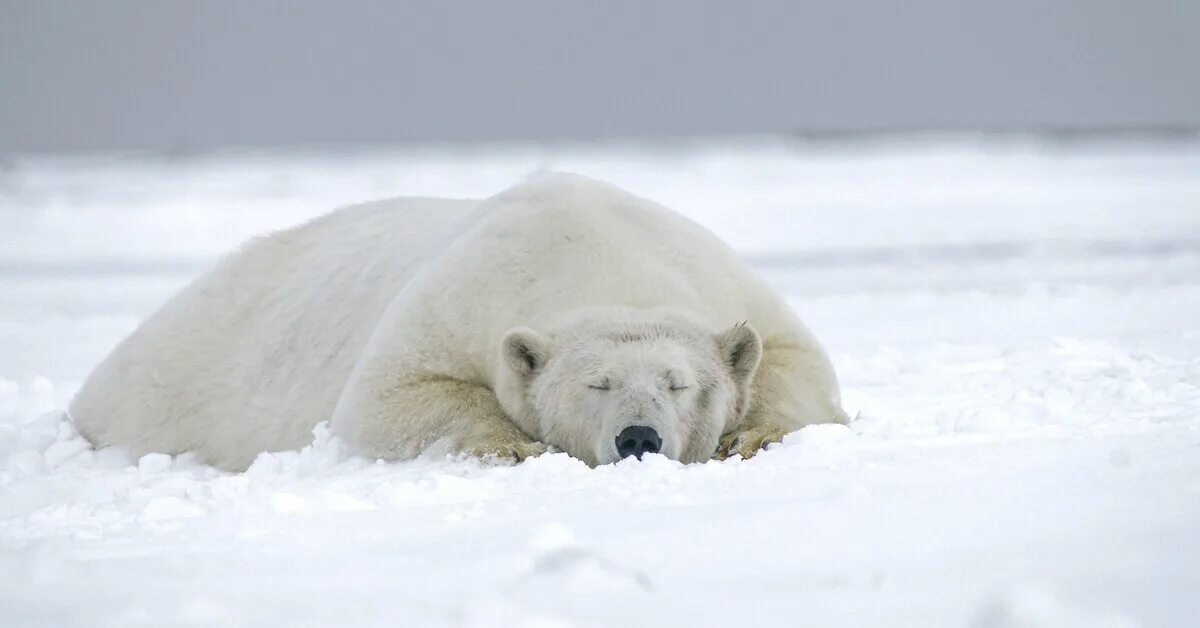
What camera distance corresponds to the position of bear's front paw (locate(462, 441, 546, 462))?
14.4 ft

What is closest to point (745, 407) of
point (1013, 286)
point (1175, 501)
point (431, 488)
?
point (431, 488)

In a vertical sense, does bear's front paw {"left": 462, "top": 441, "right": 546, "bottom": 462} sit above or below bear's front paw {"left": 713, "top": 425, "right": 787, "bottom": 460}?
above

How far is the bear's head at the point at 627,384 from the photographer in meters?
4.30

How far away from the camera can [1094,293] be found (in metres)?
10.4

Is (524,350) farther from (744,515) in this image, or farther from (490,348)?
(744,515)

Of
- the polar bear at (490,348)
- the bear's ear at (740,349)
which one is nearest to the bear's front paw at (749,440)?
the polar bear at (490,348)

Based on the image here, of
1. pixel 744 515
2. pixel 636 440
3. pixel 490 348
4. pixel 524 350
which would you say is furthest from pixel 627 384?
pixel 744 515

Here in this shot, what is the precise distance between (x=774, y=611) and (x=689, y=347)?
201cm

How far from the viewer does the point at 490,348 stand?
15.9 feet

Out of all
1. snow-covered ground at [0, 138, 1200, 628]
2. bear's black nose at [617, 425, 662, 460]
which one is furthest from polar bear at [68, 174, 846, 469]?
snow-covered ground at [0, 138, 1200, 628]

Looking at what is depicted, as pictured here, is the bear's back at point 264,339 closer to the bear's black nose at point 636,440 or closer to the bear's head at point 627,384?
the bear's head at point 627,384

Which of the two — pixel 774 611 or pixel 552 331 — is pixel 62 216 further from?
pixel 774 611

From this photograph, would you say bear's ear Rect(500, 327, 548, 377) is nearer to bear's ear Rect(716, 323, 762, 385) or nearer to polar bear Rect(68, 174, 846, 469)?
polar bear Rect(68, 174, 846, 469)

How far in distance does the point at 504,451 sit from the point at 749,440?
2.58 feet
